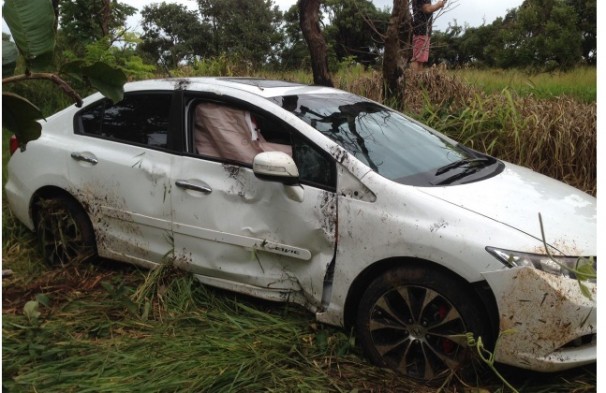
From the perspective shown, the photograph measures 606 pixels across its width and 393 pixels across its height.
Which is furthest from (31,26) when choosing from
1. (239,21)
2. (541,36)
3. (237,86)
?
(239,21)

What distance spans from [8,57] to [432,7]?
588cm

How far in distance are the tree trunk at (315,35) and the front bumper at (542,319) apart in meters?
4.72

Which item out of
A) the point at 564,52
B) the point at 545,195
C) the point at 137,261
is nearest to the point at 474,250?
the point at 545,195

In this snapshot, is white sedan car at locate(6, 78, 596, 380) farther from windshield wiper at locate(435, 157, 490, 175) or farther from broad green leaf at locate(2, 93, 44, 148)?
broad green leaf at locate(2, 93, 44, 148)

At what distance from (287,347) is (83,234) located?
1.83 m

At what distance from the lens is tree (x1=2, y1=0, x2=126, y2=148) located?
4.05 ft

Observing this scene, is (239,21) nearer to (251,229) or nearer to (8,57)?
(251,229)

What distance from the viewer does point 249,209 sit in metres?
3.31

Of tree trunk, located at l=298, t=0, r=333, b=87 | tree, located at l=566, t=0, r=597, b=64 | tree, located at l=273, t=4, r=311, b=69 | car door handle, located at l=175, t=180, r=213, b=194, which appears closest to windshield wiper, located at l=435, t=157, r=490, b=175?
car door handle, located at l=175, t=180, r=213, b=194

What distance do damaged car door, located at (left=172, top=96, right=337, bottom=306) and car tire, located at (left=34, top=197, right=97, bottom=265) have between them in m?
0.84

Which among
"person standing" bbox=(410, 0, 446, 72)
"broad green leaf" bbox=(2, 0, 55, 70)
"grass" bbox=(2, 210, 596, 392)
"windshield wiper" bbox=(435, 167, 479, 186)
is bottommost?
"grass" bbox=(2, 210, 596, 392)

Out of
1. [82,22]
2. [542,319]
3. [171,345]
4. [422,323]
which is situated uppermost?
[82,22]

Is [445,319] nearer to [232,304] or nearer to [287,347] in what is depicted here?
[287,347]

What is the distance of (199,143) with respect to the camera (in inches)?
143
